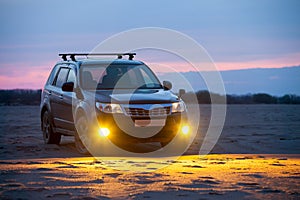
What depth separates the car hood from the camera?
1135cm

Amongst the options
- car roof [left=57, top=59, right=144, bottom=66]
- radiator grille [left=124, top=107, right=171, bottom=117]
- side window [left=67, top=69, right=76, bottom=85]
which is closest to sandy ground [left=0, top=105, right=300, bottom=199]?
radiator grille [left=124, top=107, right=171, bottom=117]

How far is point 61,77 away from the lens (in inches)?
537

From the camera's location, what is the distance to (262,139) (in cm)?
1486

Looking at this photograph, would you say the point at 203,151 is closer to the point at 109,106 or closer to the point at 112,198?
the point at 109,106

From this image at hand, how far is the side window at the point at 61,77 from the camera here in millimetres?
13378

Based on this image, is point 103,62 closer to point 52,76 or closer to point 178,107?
point 52,76

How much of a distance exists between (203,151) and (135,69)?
7.81ft

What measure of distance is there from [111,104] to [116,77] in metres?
1.55

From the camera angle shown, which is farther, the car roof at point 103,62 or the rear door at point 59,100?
the car roof at point 103,62

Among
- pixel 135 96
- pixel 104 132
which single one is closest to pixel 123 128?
pixel 104 132

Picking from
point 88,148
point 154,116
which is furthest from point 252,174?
point 88,148

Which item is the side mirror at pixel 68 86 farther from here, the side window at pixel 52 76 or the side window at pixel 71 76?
the side window at pixel 52 76

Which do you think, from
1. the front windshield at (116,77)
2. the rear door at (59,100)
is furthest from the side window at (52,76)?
the front windshield at (116,77)

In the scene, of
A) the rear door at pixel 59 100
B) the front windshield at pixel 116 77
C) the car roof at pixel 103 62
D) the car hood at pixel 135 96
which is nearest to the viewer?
the car hood at pixel 135 96
